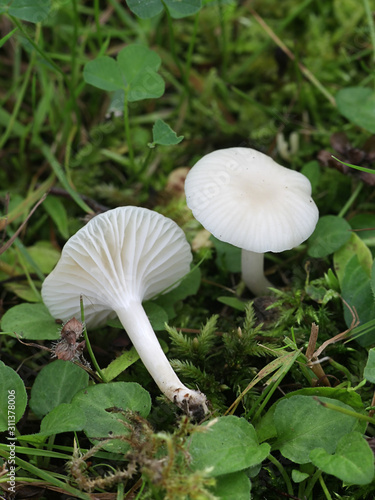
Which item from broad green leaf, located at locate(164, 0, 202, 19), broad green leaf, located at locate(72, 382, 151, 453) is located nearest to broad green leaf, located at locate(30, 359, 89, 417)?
broad green leaf, located at locate(72, 382, 151, 453)

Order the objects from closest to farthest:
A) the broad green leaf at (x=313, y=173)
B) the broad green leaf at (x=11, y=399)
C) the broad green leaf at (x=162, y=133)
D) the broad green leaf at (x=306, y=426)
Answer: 1. the broad green leaf at (x=306, y=426)
2. the broad green leaf at (x=11, y=399)
3. the broad green leaf at (x=162, y=133)
4. the broad green leaf at (x=313, y=173)

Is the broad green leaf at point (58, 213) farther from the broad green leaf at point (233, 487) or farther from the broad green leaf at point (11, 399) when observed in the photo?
the broad green leaf at point (233, 487)

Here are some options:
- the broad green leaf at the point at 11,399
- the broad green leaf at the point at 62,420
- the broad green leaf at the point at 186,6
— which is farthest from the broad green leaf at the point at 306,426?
the broad green leaf at the point at 186,6

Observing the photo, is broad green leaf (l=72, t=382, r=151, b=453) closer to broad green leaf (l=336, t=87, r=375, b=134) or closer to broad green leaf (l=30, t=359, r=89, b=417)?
broad green leaf (l=30, t=359, r=89, b=417)

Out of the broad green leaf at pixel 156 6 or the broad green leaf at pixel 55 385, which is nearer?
the broad green leaf at pixel 55 385

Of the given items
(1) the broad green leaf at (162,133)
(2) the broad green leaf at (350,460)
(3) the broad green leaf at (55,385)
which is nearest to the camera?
(2) the broad green leaf at (350,460)

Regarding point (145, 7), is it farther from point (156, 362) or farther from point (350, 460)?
point (350, 460)
